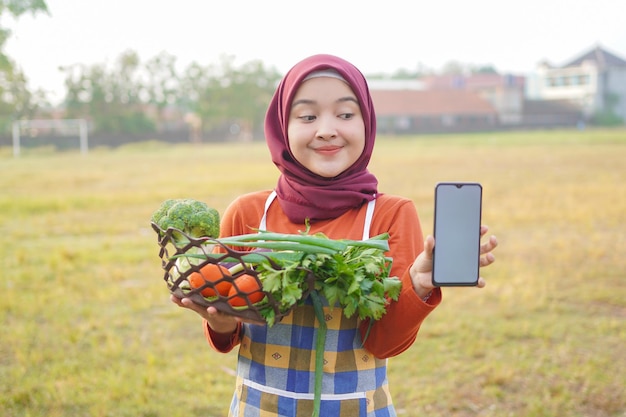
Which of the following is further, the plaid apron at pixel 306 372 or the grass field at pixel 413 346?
the grass field at pixel 413 346

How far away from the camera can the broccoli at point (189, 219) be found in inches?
74.6

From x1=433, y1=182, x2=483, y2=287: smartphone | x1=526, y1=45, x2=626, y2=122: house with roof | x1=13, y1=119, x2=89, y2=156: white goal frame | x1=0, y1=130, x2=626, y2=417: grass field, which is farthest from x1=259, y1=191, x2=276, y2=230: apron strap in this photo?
x1=526, y1=45, x2=626, y2=122: house with roof

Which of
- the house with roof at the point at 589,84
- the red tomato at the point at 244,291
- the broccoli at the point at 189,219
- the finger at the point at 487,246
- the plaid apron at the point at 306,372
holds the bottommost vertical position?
the plaid apron at the point at 306,372

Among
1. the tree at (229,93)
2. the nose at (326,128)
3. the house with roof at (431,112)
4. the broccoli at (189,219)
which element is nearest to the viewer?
the broccoli at (189,219)

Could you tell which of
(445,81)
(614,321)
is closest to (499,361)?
(614,321)

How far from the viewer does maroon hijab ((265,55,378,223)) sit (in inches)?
81.7

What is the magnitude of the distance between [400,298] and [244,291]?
0.44m

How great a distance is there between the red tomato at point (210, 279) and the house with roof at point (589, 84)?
78.4m

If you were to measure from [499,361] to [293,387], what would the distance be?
12.0 ft

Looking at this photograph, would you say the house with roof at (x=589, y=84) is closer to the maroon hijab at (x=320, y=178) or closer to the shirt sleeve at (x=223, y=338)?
the maroon hijab at (x=320, y=178)

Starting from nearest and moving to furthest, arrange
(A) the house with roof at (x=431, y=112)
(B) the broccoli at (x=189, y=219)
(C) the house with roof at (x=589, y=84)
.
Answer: (B) the broccoli at (x=189, y=219) → (A) the house with roof at (x=431, y=112) → (C) the house with roof at (x=589, y=84)

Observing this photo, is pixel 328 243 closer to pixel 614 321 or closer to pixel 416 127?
pixel 614 321

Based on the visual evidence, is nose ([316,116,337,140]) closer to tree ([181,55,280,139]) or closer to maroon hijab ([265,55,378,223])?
maroon hijab ([265,55,378,223])

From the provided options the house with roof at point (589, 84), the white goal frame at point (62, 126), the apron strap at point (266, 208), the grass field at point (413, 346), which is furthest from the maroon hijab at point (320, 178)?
the house with roof at point (589, 84)
